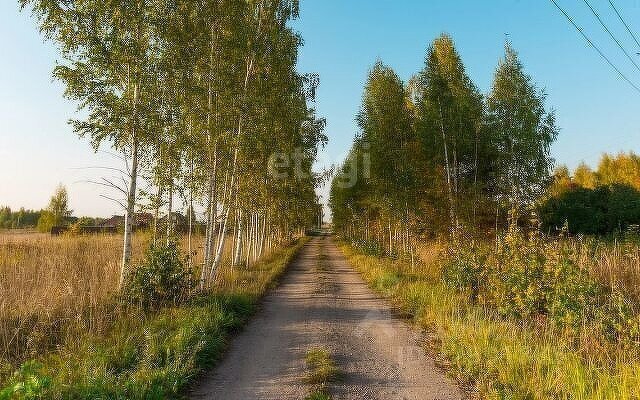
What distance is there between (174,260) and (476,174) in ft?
64.5

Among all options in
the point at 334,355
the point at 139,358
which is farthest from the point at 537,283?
the point at 139,358

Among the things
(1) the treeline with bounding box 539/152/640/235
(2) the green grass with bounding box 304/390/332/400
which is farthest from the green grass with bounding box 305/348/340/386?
(1) the treeline with bounding box 539/152/640/235

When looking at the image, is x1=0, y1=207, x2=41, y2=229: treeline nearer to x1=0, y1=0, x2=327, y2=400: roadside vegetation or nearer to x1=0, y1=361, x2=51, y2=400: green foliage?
x1=0, y1=0, x2=327, y2=400: roadside vegetation

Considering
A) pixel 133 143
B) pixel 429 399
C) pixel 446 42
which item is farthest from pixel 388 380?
pixel 446 42

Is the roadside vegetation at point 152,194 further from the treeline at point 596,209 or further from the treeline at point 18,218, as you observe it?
the treeline at point 18,218

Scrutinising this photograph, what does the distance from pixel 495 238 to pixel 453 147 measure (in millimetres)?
5654

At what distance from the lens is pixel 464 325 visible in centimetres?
773

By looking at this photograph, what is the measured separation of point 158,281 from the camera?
9.73 meters

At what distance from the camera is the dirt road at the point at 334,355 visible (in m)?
5.55

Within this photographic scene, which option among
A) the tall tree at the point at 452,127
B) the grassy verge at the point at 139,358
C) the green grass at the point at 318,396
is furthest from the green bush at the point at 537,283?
the tall tree at the point at 452,127

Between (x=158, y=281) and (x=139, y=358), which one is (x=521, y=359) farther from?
(x=158, y=281)

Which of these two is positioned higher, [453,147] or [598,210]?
[453,147]

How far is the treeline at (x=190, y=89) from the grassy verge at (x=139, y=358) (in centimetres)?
261

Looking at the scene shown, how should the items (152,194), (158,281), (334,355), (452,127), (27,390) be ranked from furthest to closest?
(452,127) < (152,194) < (158,281) < (334,355) < (27,390)
